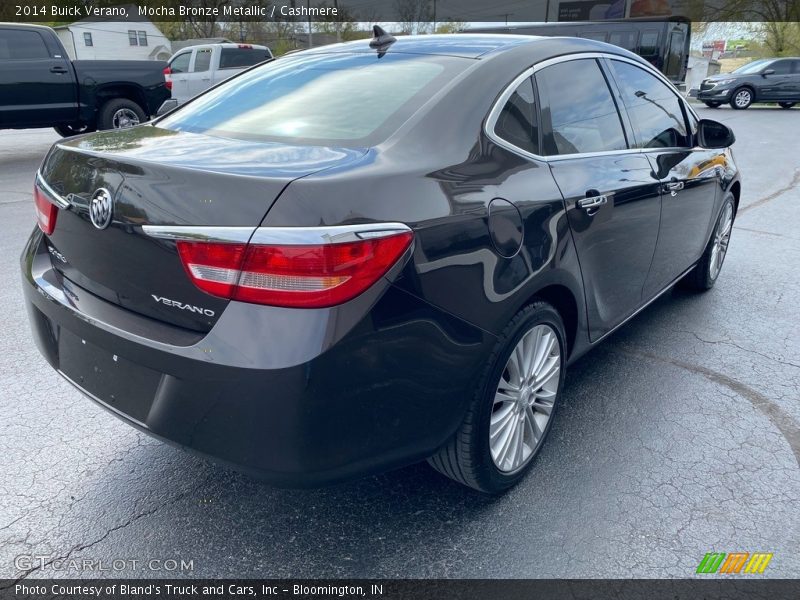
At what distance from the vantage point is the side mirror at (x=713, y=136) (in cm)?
389

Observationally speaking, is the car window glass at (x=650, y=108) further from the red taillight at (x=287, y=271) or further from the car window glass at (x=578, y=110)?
the red taillight at (x=287, y=271)

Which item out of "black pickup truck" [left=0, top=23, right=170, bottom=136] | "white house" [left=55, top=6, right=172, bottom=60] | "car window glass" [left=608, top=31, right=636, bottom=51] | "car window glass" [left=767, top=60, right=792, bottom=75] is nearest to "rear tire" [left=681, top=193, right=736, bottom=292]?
"black pickup truck" [left=0, top=23, right=170, bottom=136]

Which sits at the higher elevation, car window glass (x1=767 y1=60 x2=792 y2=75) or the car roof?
car window glass (x1=767 y1=60 x2=792 y2=75)

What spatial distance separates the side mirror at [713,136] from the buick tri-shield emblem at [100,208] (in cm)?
341

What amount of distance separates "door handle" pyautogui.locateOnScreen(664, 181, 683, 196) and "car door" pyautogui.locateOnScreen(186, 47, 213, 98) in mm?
14185

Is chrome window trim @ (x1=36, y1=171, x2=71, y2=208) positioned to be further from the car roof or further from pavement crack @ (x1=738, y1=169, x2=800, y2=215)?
pavement crack @ (x1=738, y1=169, x2=800, y2=215)

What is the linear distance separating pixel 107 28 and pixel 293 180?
147 ft

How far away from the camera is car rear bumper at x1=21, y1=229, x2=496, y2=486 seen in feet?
5.57

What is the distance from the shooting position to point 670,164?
3.43m

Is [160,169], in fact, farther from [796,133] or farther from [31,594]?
[796,133]

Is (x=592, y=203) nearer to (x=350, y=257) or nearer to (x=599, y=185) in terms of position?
(x=599, y=185)

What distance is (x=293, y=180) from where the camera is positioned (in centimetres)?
177

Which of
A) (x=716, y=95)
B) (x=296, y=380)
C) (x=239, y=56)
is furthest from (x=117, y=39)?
(x=296, y=380)

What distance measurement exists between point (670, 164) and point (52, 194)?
2.94m
